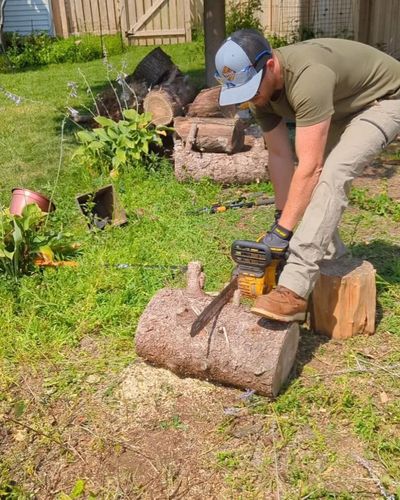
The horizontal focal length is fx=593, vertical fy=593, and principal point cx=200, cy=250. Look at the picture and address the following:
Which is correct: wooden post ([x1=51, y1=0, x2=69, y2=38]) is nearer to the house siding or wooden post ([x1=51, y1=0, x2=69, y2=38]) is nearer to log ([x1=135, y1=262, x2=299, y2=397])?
the house siding

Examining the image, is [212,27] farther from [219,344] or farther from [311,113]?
[219,344]

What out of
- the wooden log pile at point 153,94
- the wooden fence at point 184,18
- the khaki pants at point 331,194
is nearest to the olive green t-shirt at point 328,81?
the khaki pants at point 331,194

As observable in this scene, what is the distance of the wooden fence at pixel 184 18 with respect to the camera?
43.5 ft

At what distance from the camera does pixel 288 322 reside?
303cm

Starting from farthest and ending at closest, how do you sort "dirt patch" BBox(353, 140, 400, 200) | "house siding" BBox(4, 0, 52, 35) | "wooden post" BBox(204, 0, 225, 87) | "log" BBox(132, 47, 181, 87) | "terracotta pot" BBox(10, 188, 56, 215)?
A: "house siding" BBox(4, 0, 52, 35), "wooden post" BBox(204, 0, 225, 87), "log" BBox(132, 47, 181, 87), "dirt patch" BBox(353, 140, 400, 200), "terracotta pot" BBox(10, 188, 56, 215)

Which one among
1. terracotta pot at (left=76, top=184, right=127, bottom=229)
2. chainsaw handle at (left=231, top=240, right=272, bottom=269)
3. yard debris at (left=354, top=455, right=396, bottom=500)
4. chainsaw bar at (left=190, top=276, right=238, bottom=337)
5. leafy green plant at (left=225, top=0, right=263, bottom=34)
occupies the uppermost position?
leafy green plant at (left=225, top=0, right=263, bottom=34)

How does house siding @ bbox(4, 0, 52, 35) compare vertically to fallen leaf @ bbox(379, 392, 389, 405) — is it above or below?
above

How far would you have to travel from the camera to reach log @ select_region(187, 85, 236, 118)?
704cm

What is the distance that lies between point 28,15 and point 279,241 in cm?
1536

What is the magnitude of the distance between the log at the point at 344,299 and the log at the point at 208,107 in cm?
395

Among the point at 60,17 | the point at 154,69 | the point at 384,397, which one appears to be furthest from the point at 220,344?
the point at 60,17

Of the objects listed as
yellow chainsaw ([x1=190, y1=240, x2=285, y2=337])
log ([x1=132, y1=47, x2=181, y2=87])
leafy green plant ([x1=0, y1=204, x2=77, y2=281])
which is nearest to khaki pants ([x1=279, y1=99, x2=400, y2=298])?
yellow chainsaw ([x1=190, y1=240, x2=285, y2=337])

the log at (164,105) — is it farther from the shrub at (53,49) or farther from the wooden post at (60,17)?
the wooden post at (60,17)

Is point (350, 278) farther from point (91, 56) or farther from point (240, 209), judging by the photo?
point (91, 56)
